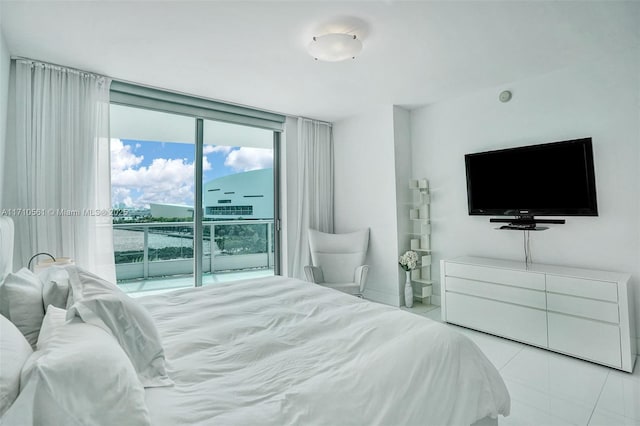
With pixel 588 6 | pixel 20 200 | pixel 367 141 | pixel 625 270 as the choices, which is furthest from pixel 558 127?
pixel 20 200

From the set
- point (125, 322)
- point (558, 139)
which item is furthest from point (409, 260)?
point (125, 322)

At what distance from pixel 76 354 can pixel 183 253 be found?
12.0 ft

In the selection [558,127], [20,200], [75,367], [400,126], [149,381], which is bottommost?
Result: [149,381]

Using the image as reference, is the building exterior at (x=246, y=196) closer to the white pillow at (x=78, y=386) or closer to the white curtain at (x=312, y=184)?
the white curtain at (x=312, y=184)

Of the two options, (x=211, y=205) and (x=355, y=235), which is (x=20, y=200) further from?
(x=355, y=235)

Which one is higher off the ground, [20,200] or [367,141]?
[367,141]

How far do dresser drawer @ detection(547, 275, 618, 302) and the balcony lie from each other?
340cm

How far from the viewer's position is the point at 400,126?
4.16 m

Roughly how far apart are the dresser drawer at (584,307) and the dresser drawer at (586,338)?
45mm

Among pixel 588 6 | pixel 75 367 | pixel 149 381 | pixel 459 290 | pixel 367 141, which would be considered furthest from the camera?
pixel 367 141

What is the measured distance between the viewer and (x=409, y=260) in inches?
153

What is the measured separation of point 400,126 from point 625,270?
272cm

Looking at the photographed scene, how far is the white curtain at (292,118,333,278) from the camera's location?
4492mm

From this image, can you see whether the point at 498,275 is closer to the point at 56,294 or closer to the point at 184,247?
the point at 56,294
